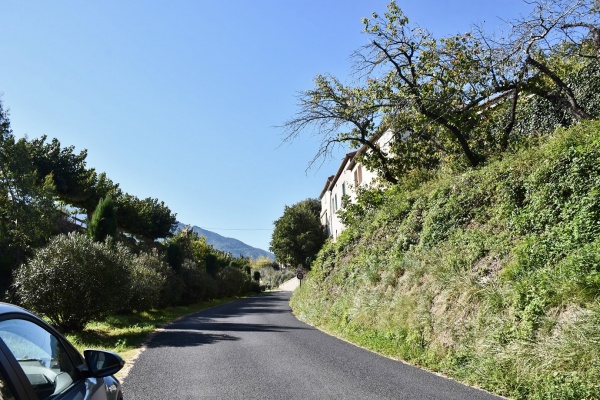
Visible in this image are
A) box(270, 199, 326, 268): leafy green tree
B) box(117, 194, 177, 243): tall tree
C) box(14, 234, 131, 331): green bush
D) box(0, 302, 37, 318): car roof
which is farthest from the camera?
box(270, 199, 326, 268): leafy green tree

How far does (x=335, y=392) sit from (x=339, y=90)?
15969 millimetres

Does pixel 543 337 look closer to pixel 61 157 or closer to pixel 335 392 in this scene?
pixel 335 392

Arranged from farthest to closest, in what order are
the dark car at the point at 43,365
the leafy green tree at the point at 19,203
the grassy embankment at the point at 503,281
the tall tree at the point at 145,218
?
the tall tree at the point at 145,218
the leafy green tree at the point at 19,203
the grassy embankment at the point at 503,281
the dark car at the point at 43,365

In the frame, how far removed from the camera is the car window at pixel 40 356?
7.42 feet

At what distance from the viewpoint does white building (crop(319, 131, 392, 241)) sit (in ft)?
121

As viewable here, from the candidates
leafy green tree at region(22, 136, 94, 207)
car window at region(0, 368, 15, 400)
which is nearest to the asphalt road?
car window at region(0, 368, 15, 400)

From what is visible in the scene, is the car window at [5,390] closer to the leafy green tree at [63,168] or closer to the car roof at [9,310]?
the car roof at [9,310]

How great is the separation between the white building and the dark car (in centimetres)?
2637

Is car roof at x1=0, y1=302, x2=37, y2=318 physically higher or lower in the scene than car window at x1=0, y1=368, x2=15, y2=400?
higher

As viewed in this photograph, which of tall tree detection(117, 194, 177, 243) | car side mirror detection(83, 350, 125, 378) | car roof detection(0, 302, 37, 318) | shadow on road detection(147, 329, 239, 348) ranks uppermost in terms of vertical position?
tall tree detection(117, 194, 177, 243)

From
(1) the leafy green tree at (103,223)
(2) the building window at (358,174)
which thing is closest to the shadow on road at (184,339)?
(1) the leafy green tree at (103,223)

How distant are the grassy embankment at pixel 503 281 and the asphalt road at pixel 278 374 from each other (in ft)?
2.29

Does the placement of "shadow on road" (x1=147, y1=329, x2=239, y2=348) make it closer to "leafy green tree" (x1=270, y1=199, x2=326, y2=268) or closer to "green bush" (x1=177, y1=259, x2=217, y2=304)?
"green bush" (x1=177, y1=259, x2=217, y2=304)

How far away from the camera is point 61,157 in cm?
4075
